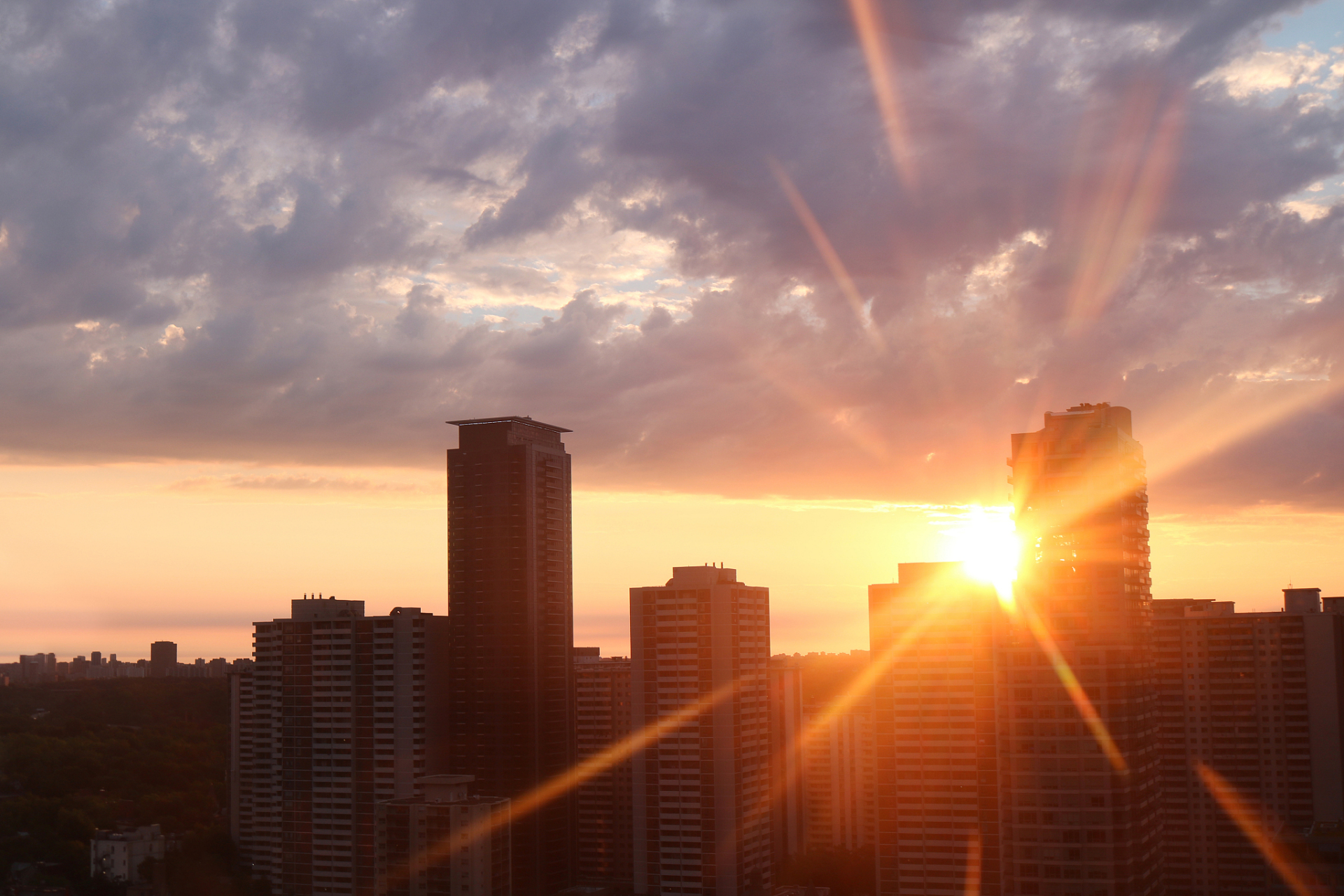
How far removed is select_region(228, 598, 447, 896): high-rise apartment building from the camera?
382 ft

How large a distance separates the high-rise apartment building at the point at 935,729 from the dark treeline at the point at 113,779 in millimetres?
66443

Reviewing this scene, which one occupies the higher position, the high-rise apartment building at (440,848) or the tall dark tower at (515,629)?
the tall dark tower at (515,629)

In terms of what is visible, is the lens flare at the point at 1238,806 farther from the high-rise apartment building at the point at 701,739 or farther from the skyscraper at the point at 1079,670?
the high-rise apartment building at the point at 701,739

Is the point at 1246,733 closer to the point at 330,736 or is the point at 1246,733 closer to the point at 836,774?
the point at 836,774

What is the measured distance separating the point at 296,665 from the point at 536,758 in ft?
91.4

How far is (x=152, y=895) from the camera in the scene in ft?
380

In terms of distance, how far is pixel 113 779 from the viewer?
147375mm

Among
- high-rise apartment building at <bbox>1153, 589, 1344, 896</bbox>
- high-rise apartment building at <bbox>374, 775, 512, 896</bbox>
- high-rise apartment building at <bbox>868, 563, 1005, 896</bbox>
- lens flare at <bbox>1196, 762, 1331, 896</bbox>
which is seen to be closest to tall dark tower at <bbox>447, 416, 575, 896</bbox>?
high-rise apartment building at <bbox>374, 775, 512, 896</bbox>

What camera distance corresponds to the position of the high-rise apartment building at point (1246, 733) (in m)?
98.4

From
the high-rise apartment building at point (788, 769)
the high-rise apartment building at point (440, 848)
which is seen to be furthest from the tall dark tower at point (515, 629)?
the high-rise apartment building at point (440, 848)

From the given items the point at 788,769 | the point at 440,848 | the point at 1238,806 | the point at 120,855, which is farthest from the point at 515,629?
the point at 1238,806

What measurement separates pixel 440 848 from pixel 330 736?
1338 inches

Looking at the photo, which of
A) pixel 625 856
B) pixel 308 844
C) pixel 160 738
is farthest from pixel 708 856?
pixel 160 738

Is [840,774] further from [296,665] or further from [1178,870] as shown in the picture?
[296,665]
